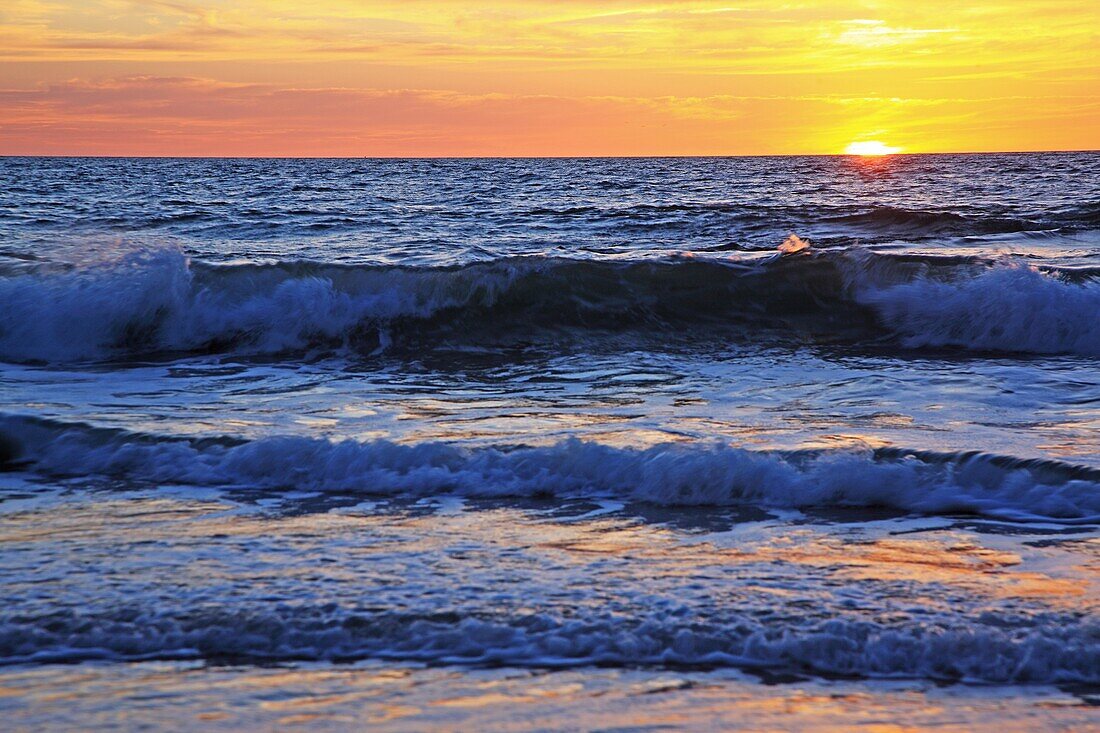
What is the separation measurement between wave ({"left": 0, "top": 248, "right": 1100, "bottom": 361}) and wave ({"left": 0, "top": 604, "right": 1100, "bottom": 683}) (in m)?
6.45

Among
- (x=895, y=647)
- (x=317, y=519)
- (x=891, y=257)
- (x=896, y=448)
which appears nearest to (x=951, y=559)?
(x=895, y=647)

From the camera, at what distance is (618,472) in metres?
4.91

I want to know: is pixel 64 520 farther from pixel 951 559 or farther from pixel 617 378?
pixel 617 378

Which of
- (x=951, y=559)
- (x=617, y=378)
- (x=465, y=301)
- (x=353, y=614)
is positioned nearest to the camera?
(x=353, y=614)

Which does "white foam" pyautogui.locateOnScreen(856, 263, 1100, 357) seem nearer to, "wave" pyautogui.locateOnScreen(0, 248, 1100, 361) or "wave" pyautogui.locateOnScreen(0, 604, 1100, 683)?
"wave" pyautogui.locateOnScreen(0, 248, 1100, 361)

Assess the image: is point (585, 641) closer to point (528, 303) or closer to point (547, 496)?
point (547, 496)

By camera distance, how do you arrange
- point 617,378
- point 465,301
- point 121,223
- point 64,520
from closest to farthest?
point 64,520 < point 617,378 < point 465,301 < point 121,223

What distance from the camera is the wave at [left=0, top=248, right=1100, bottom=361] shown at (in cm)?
970

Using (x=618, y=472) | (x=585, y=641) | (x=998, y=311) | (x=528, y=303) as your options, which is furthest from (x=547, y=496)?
(x=998, y=311)

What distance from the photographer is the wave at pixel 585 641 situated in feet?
9.70

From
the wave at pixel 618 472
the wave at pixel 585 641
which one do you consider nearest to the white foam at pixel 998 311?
the wave at pixel 618 472

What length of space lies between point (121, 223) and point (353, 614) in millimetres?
18506

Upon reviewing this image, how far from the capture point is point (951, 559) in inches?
149

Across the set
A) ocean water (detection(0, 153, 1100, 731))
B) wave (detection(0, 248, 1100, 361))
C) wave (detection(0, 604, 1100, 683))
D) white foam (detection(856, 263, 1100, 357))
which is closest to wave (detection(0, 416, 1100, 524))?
ocean water (detection(0, 153, 1100, 731))
